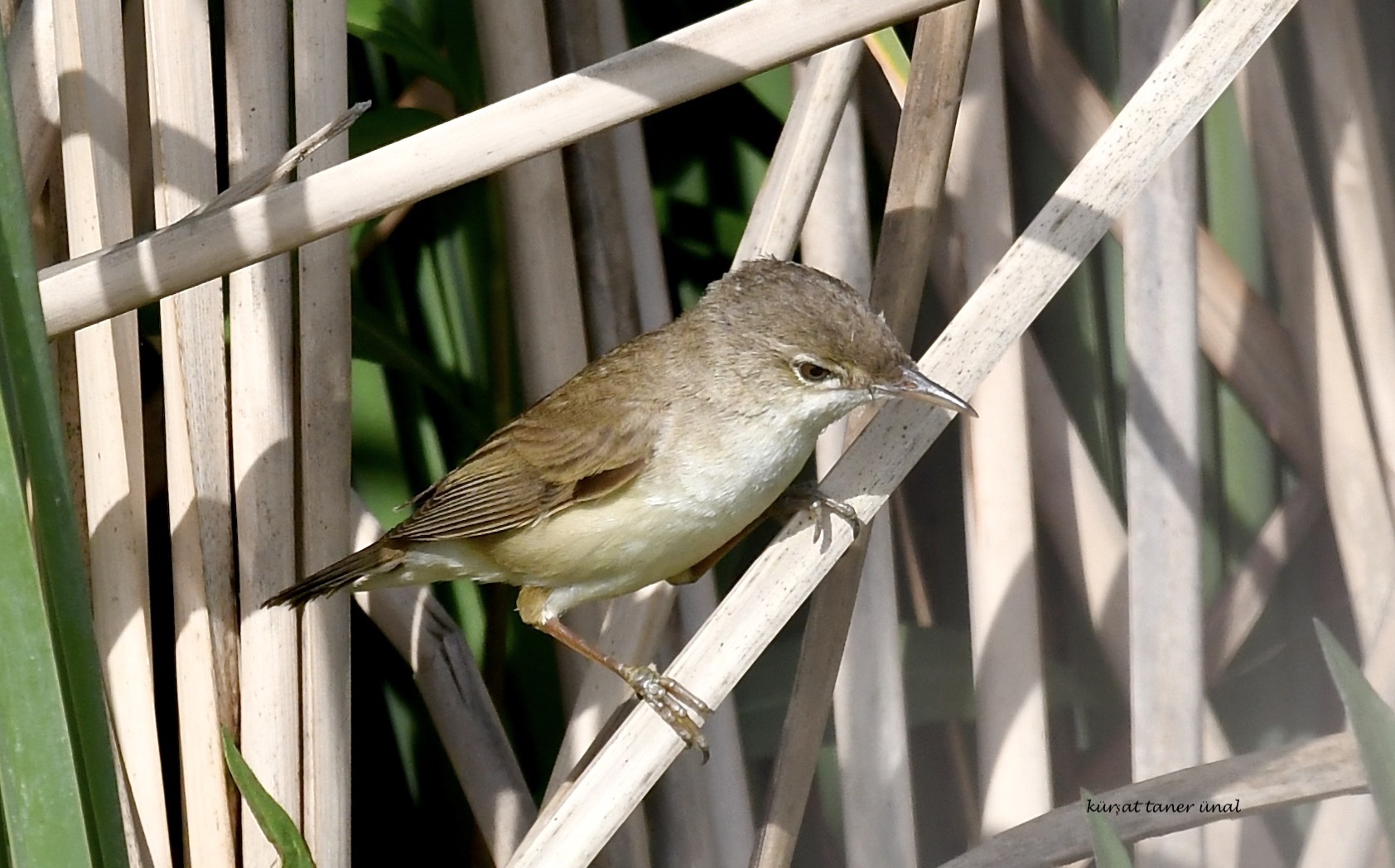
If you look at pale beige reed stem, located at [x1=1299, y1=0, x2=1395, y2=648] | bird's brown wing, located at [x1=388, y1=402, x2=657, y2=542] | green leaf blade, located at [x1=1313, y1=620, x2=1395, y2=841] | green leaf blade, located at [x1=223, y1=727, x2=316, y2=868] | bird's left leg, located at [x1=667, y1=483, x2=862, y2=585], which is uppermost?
pale beige reed stem, located at [x1=1299, y1=0, x2=1395, y2=648]

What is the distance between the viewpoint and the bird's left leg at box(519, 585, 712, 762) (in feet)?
4.57

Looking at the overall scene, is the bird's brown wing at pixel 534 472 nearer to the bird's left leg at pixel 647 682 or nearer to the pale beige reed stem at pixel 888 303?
the bird's left leg at pixel 647 682

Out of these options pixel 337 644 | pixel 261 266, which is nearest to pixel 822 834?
pixel 337 644

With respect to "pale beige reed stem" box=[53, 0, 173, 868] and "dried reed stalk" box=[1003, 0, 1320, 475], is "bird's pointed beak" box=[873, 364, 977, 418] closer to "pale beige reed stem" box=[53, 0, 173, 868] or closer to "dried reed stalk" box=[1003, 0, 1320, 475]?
"dried reed stalk" box=[1003, 0, 1320, 475]

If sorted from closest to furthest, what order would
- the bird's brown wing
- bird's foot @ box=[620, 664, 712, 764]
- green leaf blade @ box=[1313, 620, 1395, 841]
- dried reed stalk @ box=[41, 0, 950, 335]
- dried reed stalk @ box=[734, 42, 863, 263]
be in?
green leaf blade @ box=[1313, 620, 1395, 841] → dried reed stalk @ box=[41, 0, 950, 335] → bird's foot @ box=[620, 664, 712, 764] → dried reed stalk @ box=[734, 42, 863, 263] → the bird's brown wing

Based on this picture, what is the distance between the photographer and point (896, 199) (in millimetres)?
1559

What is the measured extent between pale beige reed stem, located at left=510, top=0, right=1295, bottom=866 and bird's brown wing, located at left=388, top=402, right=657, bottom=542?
38 cm

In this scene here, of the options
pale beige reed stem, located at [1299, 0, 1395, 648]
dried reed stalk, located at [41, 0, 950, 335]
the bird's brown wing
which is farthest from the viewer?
the bird's brown wing

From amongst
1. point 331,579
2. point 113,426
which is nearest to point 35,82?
point 113,426

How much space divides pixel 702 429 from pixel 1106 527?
0.61m

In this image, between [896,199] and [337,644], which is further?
[337,644]

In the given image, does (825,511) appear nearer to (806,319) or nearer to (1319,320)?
(806,319)

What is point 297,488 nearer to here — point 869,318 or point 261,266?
point 261,266

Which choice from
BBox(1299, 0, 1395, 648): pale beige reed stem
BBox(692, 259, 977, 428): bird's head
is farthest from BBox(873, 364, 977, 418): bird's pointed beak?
BBox(1299, 0, 1395, 648): pale beige reed stem
